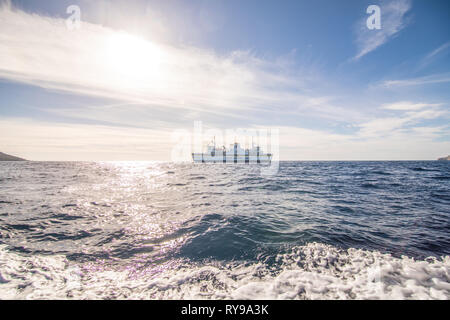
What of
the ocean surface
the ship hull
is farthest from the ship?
the ocean surface

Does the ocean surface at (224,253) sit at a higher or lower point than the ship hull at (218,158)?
lower

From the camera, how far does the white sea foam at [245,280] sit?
3.60 meters

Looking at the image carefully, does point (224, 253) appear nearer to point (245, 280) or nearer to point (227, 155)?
point (245, 280)

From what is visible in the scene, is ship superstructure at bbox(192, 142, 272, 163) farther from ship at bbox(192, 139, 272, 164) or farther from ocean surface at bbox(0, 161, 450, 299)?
ocean surface at bbox(0, 161, 450, 299)

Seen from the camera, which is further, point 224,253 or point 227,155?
point 227,155

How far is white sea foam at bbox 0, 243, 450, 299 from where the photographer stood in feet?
11.8

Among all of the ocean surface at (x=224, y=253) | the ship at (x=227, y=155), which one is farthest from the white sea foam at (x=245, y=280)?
the ship at (x=227, y=155)

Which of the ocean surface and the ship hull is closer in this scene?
the ocean surface

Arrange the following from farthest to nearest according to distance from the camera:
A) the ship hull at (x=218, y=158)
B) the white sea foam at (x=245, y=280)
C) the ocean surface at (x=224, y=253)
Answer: the ship hull at (x=218, y=158) → the ocean surface at (x=224, y=253) → the white sea foam at (x=245, y=280)

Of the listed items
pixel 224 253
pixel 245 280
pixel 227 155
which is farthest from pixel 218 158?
pixel 245 280

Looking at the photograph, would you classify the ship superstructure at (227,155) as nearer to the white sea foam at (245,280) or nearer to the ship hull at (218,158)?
the ship hull at (218,158)

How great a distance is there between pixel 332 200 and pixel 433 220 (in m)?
4.48

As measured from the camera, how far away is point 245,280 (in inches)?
159
